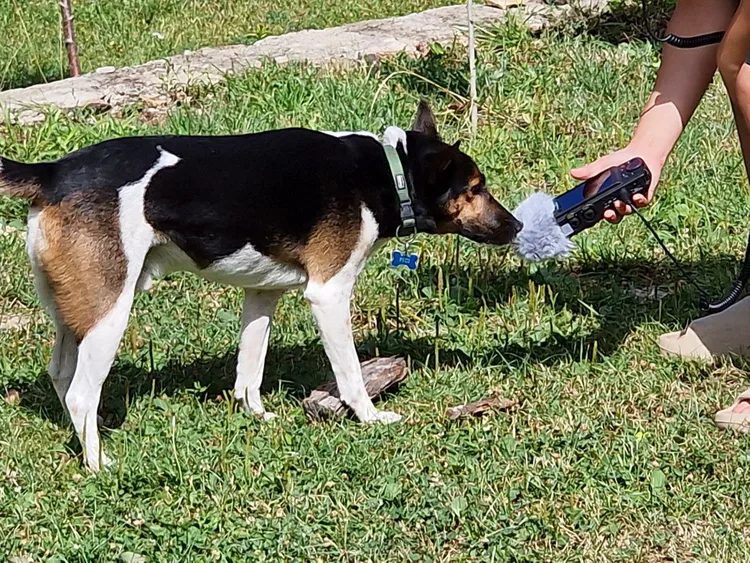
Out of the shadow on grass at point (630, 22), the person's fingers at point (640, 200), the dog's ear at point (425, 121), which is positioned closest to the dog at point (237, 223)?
the dog's ear at point (425, 121)

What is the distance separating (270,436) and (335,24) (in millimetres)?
6190

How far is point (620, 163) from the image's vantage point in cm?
449

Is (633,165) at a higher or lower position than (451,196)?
higher

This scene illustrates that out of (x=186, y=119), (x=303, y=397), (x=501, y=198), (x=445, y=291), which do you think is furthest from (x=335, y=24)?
(x=303, y=397)

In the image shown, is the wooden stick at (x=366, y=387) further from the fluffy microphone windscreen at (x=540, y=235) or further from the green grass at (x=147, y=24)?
the green grass at (x=147, y=24)

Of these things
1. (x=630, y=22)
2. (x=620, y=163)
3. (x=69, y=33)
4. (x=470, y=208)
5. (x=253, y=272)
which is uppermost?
(x=620, y=163)

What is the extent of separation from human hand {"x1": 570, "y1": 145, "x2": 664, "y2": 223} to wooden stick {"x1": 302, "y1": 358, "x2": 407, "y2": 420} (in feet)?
3.19

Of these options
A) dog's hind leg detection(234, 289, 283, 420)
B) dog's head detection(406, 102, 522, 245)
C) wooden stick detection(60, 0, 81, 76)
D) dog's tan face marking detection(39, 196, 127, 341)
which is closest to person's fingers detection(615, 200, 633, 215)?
dog's head detection(406, 102, 522, 245)

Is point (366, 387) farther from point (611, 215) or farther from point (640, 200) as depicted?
point (640, 200)

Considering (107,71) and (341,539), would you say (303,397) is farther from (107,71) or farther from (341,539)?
(107,71)

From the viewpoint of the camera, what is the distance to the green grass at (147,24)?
9.26m

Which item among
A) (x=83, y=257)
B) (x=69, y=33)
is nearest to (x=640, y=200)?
(x=83, y=257)

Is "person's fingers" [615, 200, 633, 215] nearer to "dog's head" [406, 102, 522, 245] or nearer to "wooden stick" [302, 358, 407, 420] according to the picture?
"dog's head" [406, 102, 522, 245]

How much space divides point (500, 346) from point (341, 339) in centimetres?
93
